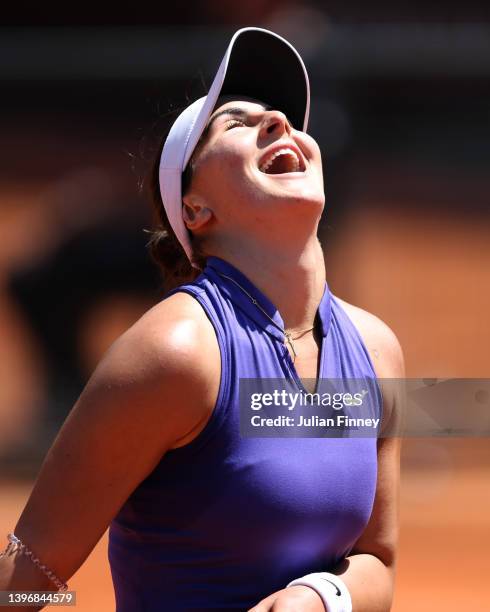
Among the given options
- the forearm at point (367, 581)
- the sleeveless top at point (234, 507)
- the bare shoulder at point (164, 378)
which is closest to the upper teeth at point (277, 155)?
the sleeveless top at point (234, 507)

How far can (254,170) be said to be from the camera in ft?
5.79

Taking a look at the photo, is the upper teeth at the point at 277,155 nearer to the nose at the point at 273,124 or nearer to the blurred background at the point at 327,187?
the nose at the point at 273,124

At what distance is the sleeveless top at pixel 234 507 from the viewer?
1514mm

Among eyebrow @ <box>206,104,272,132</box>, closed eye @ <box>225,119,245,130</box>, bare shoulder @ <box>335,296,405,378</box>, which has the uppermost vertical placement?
eyebrow @ <box>206,104,272,132</box>

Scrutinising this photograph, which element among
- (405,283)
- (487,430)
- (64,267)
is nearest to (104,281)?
(64,267)

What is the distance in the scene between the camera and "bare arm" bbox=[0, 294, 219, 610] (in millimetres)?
1484

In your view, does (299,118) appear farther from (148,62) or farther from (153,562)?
(148,62)

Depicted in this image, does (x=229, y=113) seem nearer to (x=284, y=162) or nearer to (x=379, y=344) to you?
(x=284, y=162)

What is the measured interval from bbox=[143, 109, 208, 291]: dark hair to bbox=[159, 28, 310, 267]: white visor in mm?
34

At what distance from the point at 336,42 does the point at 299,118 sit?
5.19 meters

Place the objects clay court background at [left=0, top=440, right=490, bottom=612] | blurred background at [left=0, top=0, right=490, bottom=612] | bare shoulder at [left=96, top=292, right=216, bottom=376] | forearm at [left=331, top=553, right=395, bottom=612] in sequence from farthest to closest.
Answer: blurred background at [left=0, top=0, right=490, bottom=612] → clay court background at [left=0, top=440, right=490, bottom=612] → forearm at [left=331, top=553, right=395, bottom=612] → bare shoulder at [left=96, top=292, right=216, bottom=376]

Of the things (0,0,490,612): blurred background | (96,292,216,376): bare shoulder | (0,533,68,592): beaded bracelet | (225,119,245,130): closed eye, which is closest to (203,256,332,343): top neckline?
(96,292,216,376): bare shoulder

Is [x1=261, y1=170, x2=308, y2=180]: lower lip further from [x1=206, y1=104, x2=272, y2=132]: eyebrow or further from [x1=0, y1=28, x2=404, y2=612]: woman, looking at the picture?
[x1=206, y1=104, x2=272, y2=132]: eyebrow

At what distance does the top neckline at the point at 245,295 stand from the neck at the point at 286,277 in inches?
0.7
